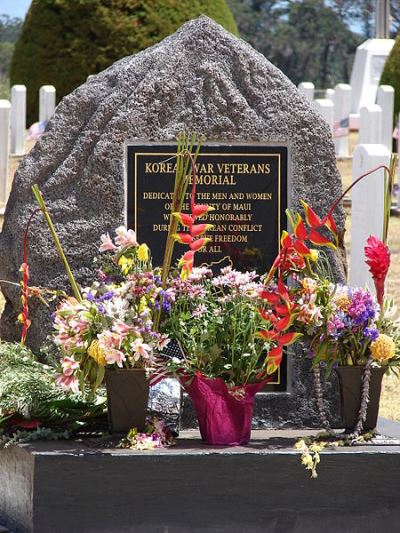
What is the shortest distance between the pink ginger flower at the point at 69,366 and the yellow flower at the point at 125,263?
1.36 ft

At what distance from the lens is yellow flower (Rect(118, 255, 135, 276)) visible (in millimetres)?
4125

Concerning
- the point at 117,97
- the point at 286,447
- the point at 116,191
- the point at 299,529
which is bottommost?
the point at 299,529

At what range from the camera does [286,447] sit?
4000 millimetres

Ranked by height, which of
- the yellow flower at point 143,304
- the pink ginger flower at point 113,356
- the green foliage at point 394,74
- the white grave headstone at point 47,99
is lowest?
the pink ginger flower at point 113,356

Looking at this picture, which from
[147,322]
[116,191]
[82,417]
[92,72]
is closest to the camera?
[147,322]

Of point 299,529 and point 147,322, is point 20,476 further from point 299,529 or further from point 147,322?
point 299,529

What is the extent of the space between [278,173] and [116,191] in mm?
641

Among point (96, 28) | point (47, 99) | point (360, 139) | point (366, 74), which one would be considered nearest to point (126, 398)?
point (360, 139)

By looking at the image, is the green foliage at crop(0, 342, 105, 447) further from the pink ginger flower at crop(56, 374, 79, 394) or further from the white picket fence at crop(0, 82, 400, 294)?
the white picket fence at crop(0, 82, 400, 294)

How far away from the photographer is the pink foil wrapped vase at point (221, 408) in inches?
157

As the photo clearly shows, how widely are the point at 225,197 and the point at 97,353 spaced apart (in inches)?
47.3

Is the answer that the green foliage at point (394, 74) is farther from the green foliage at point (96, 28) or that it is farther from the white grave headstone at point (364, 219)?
the white grave headstone at point (364, 219)

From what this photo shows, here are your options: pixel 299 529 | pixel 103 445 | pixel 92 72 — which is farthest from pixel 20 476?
pixel 92 72

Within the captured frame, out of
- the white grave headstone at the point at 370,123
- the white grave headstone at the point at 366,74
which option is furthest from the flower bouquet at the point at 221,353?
the white grave headstone at the point at 366,74
